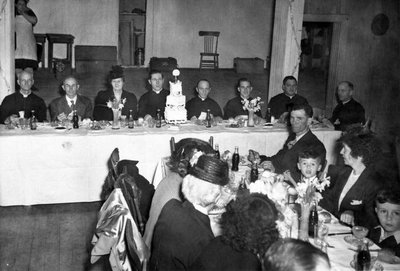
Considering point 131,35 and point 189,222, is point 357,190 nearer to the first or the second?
point 189,222

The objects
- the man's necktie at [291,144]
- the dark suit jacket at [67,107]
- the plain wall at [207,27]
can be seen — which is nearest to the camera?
the man's necktie at [291,144]

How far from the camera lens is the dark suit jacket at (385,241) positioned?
3518 mm

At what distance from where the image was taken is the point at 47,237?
5.22 meters

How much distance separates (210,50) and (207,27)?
0.69m

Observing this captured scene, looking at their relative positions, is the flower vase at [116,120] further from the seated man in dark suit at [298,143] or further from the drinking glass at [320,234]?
the drinking glass at [320,234]

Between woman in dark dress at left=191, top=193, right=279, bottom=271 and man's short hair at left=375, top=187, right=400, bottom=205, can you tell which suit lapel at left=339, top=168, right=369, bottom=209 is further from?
woman in dark dress at left=191, top=193, right=279, bottom=271

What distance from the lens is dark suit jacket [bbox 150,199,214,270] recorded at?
9.70 feet

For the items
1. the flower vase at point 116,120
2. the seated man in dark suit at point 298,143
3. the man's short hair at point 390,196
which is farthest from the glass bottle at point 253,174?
the flower vase at point 116,120

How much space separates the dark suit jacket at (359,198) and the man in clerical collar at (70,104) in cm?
362

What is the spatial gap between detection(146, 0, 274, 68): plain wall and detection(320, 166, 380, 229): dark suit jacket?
1099 cm

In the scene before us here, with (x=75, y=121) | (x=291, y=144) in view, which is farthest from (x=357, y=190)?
(x=75, y=121)

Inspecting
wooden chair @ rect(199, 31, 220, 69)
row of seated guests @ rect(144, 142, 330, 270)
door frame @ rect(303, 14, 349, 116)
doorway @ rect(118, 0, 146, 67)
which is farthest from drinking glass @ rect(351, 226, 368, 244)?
doorway @ rect(118, 0, 146, 67)

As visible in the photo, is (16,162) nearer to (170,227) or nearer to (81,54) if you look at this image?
(170,227)

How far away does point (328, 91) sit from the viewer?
1070 cm
